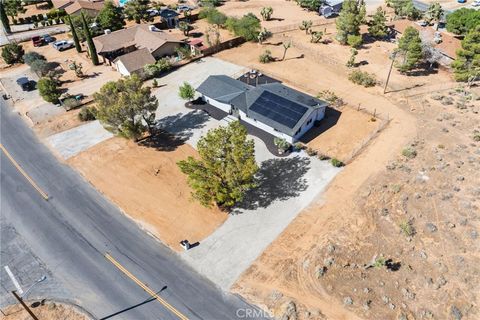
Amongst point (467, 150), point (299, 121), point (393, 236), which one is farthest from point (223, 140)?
point (467, 150)

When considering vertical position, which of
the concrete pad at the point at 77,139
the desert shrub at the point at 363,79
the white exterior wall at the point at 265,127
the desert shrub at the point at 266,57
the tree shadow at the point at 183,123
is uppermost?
the desert shrub at the point at 266,57

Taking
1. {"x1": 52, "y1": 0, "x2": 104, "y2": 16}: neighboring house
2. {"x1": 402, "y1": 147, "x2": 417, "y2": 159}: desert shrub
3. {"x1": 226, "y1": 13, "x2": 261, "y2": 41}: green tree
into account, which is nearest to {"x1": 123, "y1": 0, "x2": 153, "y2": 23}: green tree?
{"x1": 52, "y1": 0, "x2": 104, "y2": 16}: neighboring house

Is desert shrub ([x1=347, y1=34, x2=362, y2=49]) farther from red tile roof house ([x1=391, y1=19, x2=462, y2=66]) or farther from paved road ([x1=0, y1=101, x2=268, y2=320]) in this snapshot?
paved road ([x1=0, y1=101, x2=268, y2=320])

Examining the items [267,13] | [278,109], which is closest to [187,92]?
[278,109]

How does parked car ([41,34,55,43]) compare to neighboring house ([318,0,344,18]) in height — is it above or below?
below

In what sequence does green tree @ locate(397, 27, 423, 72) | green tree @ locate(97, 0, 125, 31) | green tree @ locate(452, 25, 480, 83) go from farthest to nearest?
1. green tree @ locate(97, 0, 125, 31)
2. green tree @ locate(397, 27, 423, 72)
3. green tree @ locate(452, 25, 480, 83)

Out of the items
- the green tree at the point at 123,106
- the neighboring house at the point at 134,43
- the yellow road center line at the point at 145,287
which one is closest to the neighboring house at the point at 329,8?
the neighboring house at the point at 134,43

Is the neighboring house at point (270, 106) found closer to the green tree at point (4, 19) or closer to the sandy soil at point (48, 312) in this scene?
the sandy soil at point (48, 312)

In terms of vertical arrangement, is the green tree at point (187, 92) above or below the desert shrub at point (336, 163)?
above
